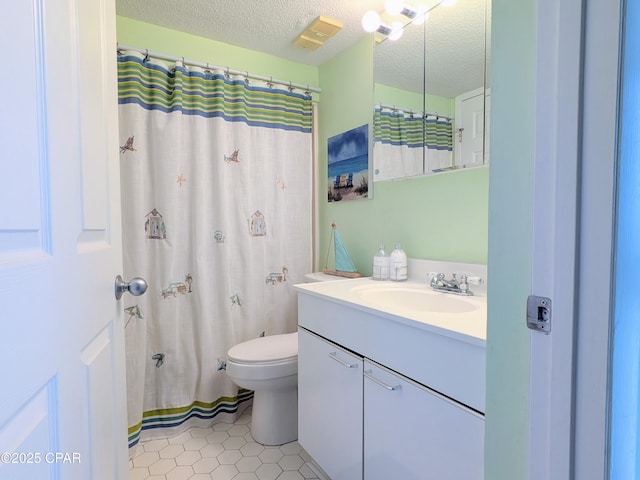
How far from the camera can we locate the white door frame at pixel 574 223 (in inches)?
20.5

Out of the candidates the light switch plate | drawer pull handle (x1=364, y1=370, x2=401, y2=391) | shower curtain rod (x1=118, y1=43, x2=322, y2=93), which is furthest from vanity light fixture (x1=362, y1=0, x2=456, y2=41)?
drawer pull handle (x1=364, y1=370, x2=401, y2=391)

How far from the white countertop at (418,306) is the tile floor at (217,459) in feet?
2.68

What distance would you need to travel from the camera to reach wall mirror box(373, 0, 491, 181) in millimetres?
1311

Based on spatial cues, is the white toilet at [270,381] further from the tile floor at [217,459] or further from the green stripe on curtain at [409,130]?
the green stripe on curtain at [409,130]

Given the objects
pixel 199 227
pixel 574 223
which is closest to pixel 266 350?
pixel 199 227

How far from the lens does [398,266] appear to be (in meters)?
1.56

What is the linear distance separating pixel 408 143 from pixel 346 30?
29.7 inches

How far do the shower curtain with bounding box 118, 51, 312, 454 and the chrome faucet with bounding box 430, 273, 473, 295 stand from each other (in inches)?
39.9

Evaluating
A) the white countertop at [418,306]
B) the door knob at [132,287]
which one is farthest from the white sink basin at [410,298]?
the door knob at [132,287]

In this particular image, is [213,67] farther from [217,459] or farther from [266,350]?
[217,459]

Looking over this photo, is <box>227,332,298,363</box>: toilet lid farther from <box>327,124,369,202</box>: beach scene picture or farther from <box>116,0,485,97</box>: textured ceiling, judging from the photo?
<box>116,0,485,97</box>: textured ceiling

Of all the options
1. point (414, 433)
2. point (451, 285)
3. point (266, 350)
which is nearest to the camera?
point (414, 433)

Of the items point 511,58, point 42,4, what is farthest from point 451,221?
point 42,4

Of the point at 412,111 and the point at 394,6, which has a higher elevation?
the point at 394,6
